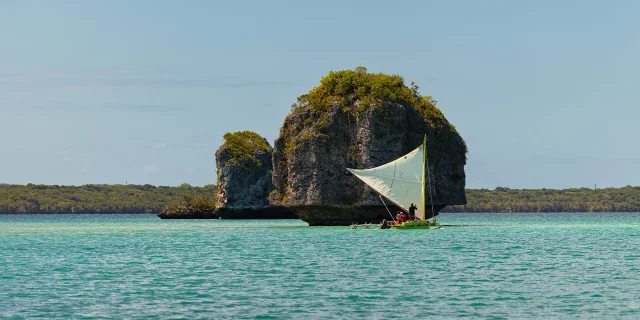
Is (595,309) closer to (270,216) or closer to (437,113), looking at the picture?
(437,113)

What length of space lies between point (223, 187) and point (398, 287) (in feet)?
345

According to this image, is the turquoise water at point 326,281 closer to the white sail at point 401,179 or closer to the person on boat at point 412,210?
the white sail at point 401,179

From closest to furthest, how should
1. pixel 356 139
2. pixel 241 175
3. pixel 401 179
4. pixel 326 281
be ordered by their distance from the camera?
pixel 326 281
pixel 401 179
pixel 356 139
pixel 241 175

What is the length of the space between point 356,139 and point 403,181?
29.9 feet

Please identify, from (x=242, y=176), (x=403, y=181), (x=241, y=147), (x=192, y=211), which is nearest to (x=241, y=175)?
(x=242, y=176)

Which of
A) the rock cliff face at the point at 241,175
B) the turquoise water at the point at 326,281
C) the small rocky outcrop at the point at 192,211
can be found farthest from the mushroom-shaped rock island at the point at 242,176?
the turquoise water at the point at 326,281

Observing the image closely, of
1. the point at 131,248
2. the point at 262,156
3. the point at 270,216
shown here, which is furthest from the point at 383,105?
the point at 270,216

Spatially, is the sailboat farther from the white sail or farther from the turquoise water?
the turquoise water

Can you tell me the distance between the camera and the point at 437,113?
80688 millimetres

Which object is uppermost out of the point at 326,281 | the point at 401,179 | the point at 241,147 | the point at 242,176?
the point at 241,147

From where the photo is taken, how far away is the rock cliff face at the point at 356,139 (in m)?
73.9

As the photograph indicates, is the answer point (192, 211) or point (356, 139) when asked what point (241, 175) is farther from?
point (356, 139)

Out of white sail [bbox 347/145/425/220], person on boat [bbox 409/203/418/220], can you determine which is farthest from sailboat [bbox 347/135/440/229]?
person on boat [bbox 409/203/418/220]

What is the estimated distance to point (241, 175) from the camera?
438 ft
